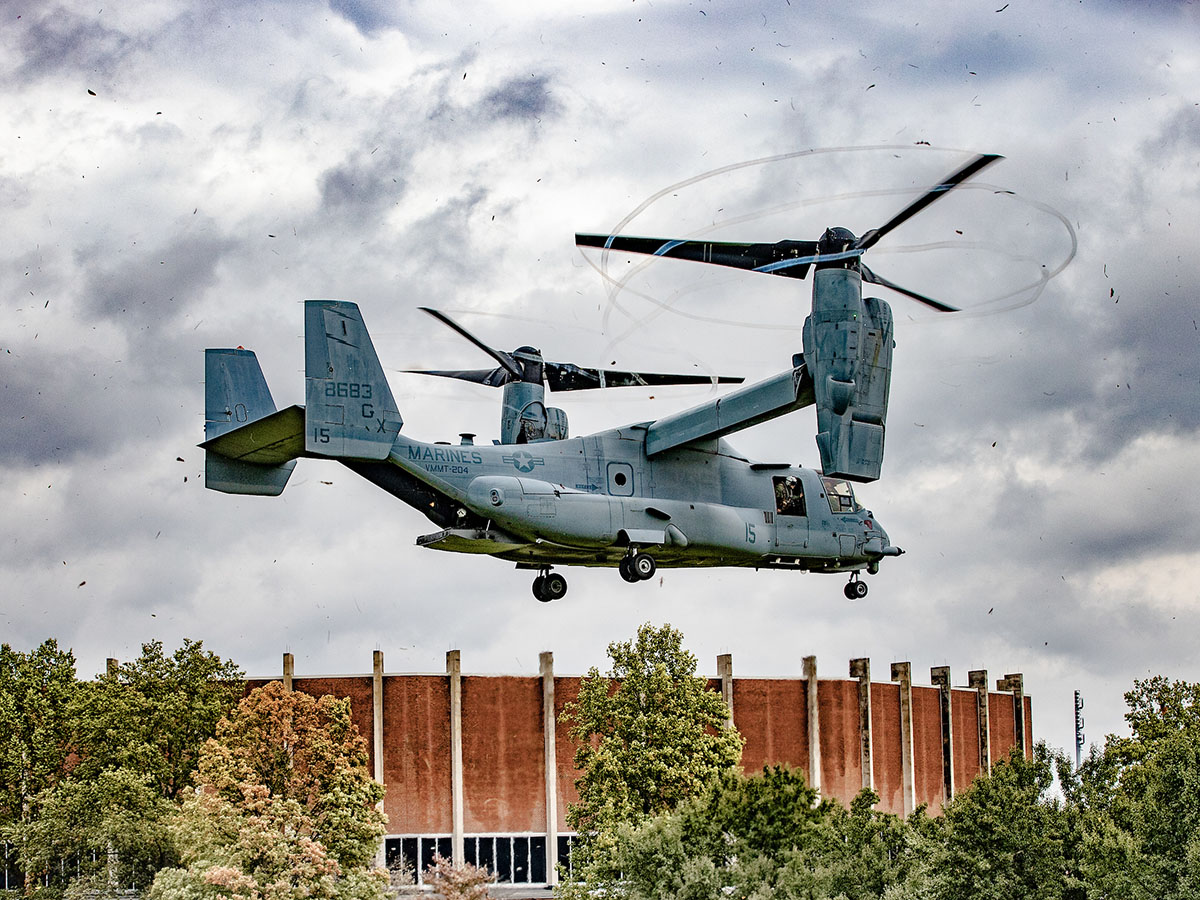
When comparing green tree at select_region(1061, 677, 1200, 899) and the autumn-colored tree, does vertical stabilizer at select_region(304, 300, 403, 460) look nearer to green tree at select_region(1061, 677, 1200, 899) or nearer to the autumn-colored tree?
the autumn-colored tree

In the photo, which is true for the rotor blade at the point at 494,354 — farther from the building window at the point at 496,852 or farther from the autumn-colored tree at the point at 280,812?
the building window at the point at 496,852

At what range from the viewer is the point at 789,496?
46.3 m

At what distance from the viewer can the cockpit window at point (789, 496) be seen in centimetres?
4619

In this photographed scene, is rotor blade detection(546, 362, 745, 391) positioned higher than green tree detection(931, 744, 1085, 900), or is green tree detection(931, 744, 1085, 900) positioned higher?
rotor blade detection(546, 362, 745, 391)

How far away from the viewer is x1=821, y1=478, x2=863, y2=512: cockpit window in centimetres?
4703

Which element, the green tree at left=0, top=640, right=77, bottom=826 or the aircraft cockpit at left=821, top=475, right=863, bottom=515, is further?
the green tree at left=0, top=640, right=77, bottom=826

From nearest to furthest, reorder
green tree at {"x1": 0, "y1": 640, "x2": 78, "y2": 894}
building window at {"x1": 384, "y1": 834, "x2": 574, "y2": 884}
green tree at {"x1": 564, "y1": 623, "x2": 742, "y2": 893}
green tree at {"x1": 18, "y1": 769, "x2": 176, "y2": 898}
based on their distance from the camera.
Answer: green tree at {"x1": 564, "y1": 623, "x2": 742, "y2": 893} → green tree at {"x1": 18, "y1": 769, "x2": 176, "y2": 898} → green tree at {"x1": 0, "y1": 640, "x2": 78, "y2": 894} → building window at {"x1": 384, "y1": 834, "x2": 574, "y2": 884}

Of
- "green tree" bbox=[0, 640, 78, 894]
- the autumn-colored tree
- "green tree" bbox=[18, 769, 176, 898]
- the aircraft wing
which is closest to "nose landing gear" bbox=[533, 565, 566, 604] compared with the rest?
the aircraft wing

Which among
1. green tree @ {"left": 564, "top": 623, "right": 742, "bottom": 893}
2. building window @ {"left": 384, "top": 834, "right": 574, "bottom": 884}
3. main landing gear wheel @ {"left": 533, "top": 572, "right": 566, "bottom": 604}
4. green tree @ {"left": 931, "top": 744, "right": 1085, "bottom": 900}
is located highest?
main landing gear wheel @ {"left": 533, "top": 572, "right": 566, "bottom": 604}

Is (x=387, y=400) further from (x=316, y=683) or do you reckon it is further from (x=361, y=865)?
(x=316, y=683)

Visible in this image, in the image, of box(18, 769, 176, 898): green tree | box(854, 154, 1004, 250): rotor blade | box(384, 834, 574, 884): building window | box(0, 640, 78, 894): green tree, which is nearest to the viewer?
box(854, 154, 1004, 250): rotor blade

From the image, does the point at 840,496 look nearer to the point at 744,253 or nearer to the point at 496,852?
the point at 744,253

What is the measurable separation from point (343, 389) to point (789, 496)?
13.0 m

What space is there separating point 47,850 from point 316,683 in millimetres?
15316
